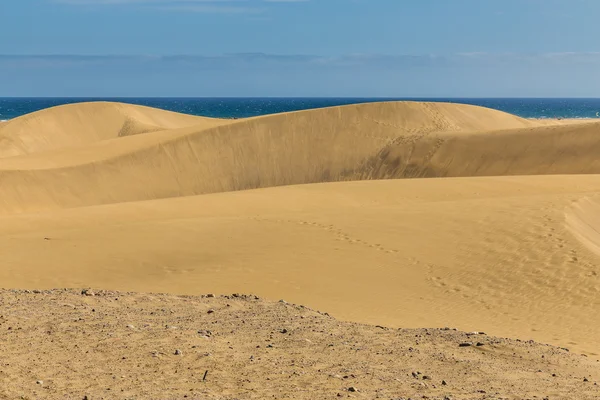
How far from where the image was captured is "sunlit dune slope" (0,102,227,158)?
52469mm

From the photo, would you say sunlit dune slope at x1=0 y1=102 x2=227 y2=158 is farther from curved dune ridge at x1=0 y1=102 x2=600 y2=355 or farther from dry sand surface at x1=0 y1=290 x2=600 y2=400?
dry sand surface at x1=0 y1=290 x2=600 y2=400

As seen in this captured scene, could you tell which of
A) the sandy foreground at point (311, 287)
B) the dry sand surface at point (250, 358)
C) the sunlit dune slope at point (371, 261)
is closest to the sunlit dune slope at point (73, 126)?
the sandy foreground at point (311, 287)

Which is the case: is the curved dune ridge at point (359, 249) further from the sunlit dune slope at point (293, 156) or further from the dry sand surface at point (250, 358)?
the dry sand surface at point (250, 358)

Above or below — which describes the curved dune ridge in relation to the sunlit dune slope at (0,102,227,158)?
above

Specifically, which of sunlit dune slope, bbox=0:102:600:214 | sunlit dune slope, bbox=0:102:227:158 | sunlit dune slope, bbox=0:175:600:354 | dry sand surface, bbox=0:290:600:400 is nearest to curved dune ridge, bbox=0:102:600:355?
sunlit dune slope, bbox=0:175:600:354

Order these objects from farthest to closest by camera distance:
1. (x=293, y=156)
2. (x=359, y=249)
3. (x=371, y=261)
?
1. (x=293, y=156)
2. (x=359, y=249)
3. (x=371, y=261)

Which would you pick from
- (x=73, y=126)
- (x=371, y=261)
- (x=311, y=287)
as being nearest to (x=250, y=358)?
(x=311, y=287)

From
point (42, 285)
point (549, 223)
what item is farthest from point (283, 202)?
point (42, 285)

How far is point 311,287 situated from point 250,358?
5.26 m

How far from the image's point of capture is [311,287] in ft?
41.2

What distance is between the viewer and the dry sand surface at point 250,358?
257 inches

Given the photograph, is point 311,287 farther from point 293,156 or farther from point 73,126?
point 73,126

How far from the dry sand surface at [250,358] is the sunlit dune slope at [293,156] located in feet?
75.3

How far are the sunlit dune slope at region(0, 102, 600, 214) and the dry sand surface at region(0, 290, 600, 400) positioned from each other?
23.0 meters
